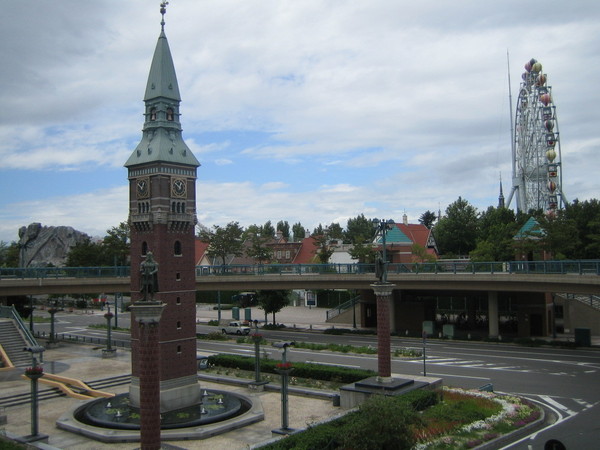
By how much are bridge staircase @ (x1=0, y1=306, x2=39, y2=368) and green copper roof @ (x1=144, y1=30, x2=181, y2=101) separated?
23.5 m

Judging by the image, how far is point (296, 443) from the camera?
1981 cm

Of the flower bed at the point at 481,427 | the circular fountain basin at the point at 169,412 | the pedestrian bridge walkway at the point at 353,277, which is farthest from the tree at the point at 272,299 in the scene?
the flower bed at the point at 481,427

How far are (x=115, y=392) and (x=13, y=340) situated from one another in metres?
16.1

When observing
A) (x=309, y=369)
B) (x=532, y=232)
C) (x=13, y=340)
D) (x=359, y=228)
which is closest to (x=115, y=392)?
(x=309, y=369)

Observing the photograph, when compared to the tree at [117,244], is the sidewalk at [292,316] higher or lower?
lower

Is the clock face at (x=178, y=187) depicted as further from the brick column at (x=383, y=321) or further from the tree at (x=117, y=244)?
the tree at (x=117, y=244)

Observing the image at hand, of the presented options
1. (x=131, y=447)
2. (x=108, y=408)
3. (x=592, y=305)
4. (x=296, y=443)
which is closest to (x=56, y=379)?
(x=108, y=408)

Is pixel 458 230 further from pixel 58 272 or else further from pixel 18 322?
pixel 18 322

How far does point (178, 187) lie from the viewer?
99.8ft

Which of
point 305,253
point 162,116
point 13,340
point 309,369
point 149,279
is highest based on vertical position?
point 162,116

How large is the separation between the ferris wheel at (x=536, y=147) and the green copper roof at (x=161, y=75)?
77.4 meters

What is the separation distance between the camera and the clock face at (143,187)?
30000mm

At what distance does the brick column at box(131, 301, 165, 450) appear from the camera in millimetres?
19094

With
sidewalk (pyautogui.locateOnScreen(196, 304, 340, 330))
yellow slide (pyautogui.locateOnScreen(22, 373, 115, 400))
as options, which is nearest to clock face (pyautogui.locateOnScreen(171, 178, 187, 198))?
yellow slide (pyautogui.locateOnScreen(22, 373, 115, 400))
